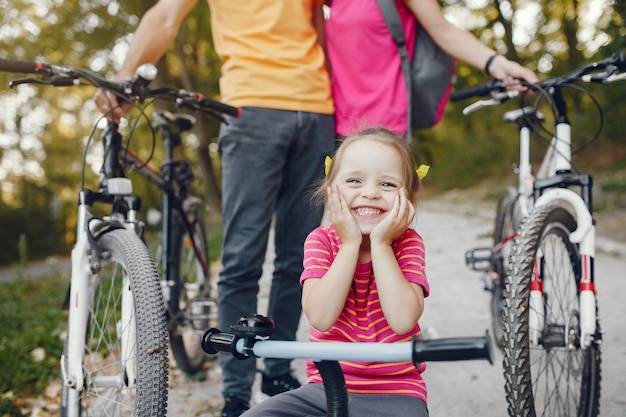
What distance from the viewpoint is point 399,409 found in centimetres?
148

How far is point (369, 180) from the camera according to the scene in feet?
5.36

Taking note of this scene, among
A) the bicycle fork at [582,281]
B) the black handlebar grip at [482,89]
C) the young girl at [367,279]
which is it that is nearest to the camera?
the young girl at [367,279]

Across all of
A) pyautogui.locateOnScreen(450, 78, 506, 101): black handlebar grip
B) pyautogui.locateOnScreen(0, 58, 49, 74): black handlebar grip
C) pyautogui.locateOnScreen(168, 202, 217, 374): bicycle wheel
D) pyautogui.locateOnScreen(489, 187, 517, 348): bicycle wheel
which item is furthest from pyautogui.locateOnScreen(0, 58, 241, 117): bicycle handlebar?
pyautogui.locateOnScreen(489, 187, 517, 348): bicycle wheel

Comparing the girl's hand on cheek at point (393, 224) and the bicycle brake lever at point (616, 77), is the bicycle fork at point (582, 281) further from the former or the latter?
the girl's hand on cheek at point (393, 224)

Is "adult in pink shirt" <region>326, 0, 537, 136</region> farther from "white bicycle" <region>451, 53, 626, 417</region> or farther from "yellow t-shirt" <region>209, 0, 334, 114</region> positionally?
"white bicycle" <region>451, 53, 626, 417</region>

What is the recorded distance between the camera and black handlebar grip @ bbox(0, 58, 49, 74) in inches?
68.4

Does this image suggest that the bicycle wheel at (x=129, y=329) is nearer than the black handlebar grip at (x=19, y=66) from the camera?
Yes

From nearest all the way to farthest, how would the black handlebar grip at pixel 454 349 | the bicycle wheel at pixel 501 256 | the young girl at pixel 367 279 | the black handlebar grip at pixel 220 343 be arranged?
1. the black handlebar grip at pixel 454 349
2. the black handlebar grip at pixel 220 343
3. the young girl at pixel 367 279
4. the bicycle wheel at pixel 501 256

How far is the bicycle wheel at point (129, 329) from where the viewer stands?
1611 mm

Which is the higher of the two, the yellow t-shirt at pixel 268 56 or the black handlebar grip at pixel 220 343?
the yellow t-shirt at pixel 268 56

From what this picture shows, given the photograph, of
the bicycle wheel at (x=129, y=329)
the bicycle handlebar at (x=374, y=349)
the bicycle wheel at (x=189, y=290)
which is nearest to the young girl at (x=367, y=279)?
the bicycle wheel at (x=129, y=329)

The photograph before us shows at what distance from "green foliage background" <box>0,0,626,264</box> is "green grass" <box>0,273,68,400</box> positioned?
5.44 metres

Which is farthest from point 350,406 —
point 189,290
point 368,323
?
point 189,290

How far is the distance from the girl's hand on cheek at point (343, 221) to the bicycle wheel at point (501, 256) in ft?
6.01
